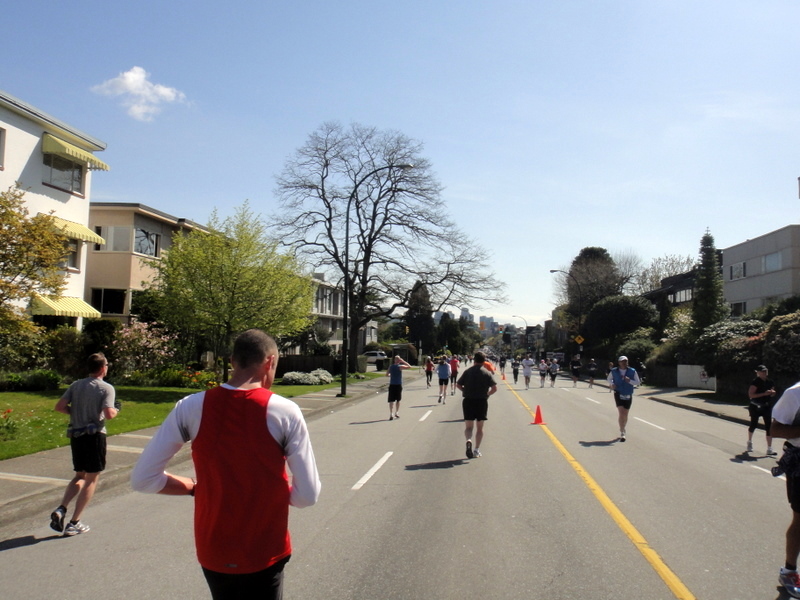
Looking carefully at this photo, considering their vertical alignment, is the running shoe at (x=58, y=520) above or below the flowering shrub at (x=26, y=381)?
below

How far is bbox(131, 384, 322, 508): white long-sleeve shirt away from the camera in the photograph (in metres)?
2.96

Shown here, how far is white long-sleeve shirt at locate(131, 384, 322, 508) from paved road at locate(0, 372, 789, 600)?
2407 mm

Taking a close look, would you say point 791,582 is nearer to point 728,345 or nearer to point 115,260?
point 728,345

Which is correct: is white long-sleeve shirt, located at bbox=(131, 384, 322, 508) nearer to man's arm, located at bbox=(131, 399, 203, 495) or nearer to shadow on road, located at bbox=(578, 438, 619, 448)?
man's arm, located at bbox=(131, 399, 203, 495)

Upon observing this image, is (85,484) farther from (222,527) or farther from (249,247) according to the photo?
(249,247)

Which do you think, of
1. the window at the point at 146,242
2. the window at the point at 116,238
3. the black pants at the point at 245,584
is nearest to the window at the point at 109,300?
the window at the point at 116,238

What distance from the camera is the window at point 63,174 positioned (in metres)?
24.8

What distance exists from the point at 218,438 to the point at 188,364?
90.2 ft

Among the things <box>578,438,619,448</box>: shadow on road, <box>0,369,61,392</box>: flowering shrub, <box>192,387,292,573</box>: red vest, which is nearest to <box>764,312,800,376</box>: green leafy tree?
<box>578,438,619,448</box>: shadow on road

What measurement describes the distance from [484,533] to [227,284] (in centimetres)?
1658

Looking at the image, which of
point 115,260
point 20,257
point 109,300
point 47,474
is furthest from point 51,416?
point 109,300

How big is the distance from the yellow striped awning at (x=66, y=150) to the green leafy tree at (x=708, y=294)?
1230 inches

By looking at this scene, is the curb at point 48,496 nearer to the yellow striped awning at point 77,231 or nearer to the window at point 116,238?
the yellow striped awning at point 77,231

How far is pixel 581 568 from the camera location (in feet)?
18.3
